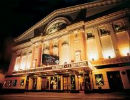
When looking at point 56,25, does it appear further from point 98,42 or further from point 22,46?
point 22,46

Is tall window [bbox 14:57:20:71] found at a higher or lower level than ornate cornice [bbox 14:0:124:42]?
lower

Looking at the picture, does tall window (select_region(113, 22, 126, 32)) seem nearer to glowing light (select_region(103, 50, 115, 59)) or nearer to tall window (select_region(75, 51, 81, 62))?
glowing light (select_region(103, 50, 115, 59))

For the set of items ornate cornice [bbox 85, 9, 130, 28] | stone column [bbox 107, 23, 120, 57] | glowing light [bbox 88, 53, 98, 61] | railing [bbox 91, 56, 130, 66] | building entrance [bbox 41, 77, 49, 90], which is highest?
ornate cornice [bbox 85, 9, 130, 28]

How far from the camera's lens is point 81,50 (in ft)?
57.1

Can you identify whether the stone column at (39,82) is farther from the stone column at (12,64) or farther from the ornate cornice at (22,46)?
the stone column at (12,64)

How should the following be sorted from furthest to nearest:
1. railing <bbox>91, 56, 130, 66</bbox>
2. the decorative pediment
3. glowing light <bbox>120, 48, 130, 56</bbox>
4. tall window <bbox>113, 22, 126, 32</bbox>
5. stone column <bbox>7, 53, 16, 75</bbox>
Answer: stone column <bbox>7, 53, 16, 75</bbox> < the decorative pediment < tall window <bbox>113, 22, 126, 32</bbox> < glowing light <bbox>120, 48, 130, 56</bbox> < railing <bbox>91, 56, 130, 66</bbox>

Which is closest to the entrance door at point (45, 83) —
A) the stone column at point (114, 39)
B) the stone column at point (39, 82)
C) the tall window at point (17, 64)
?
the stone column at point (39, 82)

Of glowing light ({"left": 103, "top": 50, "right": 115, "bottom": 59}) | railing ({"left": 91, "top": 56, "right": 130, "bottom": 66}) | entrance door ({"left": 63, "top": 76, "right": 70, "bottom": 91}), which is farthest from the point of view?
entrance door ({"left": 63, "top": 76, "right": 70, "bottom": 91})

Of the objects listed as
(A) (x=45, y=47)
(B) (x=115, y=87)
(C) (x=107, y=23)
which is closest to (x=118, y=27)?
(C) (x=107, y=23)

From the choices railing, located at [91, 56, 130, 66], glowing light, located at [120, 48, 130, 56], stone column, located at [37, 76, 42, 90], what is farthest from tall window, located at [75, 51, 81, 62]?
stone column, located at [37, 76, 42, 90]

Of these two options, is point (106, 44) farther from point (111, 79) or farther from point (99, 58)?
point (111, 79)

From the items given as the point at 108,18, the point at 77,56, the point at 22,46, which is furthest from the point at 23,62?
the point at 108,18

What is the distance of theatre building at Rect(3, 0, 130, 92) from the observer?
14140 mm

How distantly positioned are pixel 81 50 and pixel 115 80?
6.65 meters
